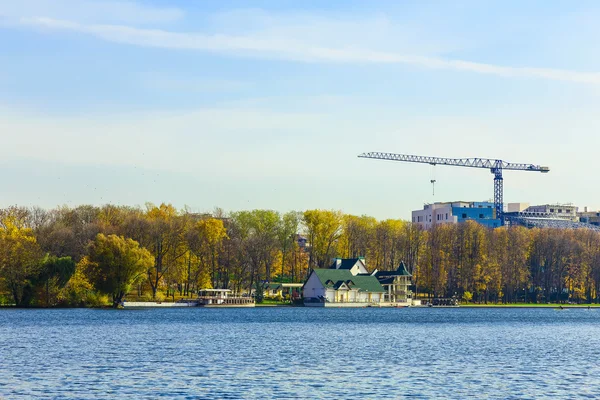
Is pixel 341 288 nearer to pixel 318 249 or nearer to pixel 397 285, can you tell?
pixel 318 249

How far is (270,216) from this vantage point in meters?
161

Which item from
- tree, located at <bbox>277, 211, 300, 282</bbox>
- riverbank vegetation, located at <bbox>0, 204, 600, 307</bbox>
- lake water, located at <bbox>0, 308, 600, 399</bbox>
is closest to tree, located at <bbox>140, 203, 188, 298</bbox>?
riverbank vegetation, located at <bbox>0, 204, 600, 307</bbox>

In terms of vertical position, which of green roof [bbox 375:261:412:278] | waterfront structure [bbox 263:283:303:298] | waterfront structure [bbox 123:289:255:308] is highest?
green roof [bbox 375:261:412:278]

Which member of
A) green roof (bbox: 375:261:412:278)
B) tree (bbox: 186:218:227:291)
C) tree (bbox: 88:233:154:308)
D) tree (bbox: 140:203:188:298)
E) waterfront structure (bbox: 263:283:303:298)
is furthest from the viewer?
waterfront structure (bbox: 263:283:303:298)

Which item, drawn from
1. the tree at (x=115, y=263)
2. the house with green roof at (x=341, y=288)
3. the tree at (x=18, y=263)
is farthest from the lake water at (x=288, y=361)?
the house with green roof at (x=341, y=288)

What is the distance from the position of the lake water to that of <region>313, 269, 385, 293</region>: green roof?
205 feet

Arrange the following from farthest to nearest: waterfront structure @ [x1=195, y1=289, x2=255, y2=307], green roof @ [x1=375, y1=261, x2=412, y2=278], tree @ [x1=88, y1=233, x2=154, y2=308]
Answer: green roof @ [x1=375, y1=261, x2=412, y2=278] → waterfront structure @ [x1=195, y1=289, x2=255, y2=307] → tree @ [x1=88, y1=233, x2=154, y2=308]

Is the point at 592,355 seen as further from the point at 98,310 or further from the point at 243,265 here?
the point at 243,265

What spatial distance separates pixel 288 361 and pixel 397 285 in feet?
347

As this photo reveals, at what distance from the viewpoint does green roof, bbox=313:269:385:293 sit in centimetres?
15000

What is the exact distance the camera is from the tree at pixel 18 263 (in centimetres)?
10669

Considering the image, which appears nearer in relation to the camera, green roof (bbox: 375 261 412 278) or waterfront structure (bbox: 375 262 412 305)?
green roof (bbox: 375 261 412 278)

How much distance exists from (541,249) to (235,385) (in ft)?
411

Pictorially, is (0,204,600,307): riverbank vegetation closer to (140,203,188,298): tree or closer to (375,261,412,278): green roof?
(140,203,188,298): tree
